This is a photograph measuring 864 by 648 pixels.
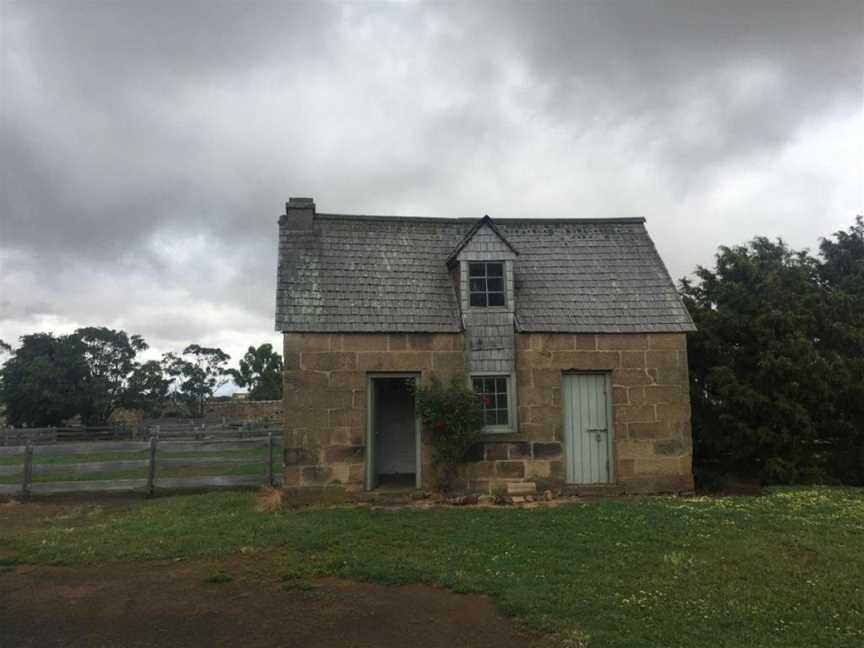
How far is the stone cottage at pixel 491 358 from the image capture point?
1100cm

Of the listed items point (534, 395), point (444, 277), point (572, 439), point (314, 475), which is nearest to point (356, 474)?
point (314, 475)

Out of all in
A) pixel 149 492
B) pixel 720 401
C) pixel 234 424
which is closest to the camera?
pixel 149 492

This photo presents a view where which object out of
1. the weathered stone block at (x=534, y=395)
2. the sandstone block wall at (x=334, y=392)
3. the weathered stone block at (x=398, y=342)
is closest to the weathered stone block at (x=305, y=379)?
the sandstone block wall at (x=334, y=392)

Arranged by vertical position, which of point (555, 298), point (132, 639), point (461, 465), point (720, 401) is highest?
point (555, 298)

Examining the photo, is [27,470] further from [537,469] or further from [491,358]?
[537,469]

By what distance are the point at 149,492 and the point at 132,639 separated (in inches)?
307

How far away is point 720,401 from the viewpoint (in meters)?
12.9

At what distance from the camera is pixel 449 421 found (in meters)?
10.7

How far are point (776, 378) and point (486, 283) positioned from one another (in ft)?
21.2

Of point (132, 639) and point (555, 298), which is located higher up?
point (555, 298)

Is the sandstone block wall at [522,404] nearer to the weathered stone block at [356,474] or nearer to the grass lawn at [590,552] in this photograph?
the weathered stone block at [356,474]

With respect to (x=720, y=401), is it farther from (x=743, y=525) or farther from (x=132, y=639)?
(x=132, y=639)

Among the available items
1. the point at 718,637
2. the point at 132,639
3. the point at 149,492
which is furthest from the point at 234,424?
the point at 718,637

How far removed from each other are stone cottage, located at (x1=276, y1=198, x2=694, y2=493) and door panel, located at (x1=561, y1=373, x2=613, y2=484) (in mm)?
21
